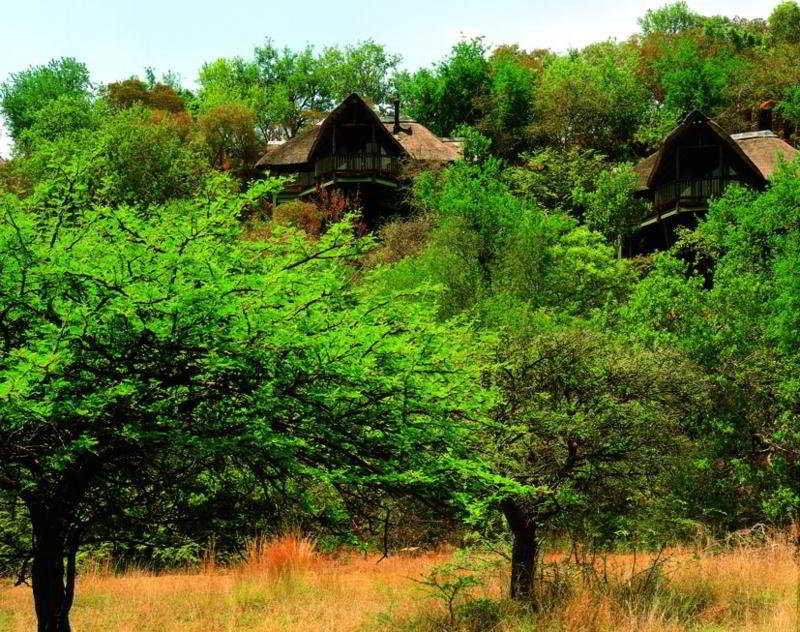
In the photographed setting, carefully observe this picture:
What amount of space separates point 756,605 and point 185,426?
8593mm

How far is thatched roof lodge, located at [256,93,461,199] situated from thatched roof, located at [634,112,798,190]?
32.1 ft

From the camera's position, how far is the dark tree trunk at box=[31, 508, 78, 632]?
8305 mm

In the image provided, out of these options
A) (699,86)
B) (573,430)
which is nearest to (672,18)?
(699,86)

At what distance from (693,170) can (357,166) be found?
49.1 feet

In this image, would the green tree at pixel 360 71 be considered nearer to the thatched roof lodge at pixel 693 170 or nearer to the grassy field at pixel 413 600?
the thatched roof lodge at pixel 693 170

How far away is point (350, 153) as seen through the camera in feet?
152

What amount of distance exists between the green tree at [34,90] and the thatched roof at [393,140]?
928 inches

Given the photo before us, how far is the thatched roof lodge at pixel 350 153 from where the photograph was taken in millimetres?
45906

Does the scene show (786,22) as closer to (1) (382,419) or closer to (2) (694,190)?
(2) (694,190)

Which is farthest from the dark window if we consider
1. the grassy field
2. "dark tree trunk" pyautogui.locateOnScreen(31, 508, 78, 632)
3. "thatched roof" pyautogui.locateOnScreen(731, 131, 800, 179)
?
"dark tree trunk" pyautogui.locateOnScreen(31, 508, 78, 632)

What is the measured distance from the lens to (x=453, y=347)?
9156 mm

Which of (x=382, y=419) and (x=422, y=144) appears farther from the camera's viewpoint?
(x=422, y=144)

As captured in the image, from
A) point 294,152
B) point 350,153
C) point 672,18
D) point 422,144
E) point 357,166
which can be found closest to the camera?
point 357,166

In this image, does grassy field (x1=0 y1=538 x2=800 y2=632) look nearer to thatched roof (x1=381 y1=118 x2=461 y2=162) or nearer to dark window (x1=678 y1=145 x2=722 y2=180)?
dark window (x1=678 y1=145 x2=722 y2=180)
